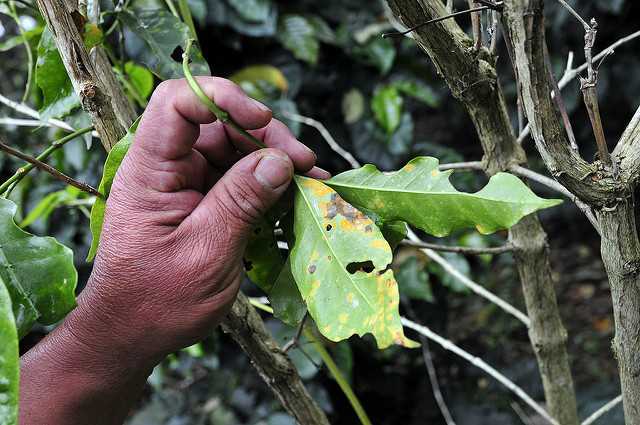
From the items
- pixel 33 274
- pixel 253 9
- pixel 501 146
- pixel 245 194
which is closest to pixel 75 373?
pixel 33 274

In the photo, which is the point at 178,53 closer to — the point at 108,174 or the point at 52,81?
the point at 52,81

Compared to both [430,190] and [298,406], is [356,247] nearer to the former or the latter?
[430,190]

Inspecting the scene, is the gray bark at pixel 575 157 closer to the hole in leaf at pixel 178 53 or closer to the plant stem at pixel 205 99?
the plant stem at pixel 205 99

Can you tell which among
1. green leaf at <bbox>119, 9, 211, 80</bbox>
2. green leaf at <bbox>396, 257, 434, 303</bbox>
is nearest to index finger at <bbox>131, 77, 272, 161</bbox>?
green leaf at <bbox>119, 9, 211, 80</bbox>

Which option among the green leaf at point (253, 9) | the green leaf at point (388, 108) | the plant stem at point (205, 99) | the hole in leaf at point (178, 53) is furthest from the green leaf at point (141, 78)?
the green leaf at point (388, 108)

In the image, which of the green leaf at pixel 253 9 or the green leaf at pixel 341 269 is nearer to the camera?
the green leaf at pixel 341 269

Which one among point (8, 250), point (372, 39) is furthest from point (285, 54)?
point (8, 250)
